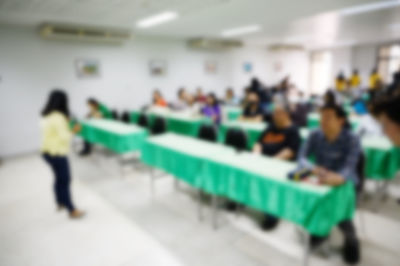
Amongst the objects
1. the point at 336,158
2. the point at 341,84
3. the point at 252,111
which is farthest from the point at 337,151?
the point at 341,84

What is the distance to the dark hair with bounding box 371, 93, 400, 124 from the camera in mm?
1059

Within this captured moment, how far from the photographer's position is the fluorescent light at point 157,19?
483 centimetres

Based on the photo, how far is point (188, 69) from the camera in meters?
8.52

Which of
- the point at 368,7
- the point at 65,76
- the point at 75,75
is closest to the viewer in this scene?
the point at 368,7

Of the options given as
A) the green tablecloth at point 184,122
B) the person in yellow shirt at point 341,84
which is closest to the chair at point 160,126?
the green tablecloth at point 184,122

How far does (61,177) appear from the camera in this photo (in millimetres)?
2775

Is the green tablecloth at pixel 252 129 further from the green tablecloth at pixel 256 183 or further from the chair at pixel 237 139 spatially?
the green tablecloth at pixel 256 183

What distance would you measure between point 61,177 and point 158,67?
18.4ft

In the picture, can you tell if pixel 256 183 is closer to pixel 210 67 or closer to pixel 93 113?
pixel 93 113

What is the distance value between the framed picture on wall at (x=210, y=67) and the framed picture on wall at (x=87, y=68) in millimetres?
3939

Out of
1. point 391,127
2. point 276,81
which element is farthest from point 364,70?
point 391,127

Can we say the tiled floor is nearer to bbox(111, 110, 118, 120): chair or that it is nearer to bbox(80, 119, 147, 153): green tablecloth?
bbox(80, 119, 147, 153): green tablecloth

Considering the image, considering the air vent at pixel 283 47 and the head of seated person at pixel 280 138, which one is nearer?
the head of seated person at pixel 280 138

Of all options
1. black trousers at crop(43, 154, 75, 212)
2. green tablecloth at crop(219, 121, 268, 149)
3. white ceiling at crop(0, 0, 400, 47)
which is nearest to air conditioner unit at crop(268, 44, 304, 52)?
white ceiling at crop(0, 0, 400, 47)
